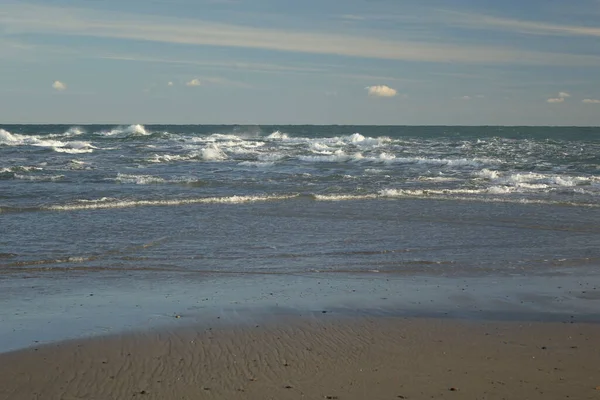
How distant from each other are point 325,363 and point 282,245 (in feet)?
19.9

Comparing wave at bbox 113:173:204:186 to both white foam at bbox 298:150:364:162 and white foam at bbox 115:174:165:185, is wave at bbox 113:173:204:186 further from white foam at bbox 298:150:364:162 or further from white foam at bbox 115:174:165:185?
white foam at bbox 298:150:364:162

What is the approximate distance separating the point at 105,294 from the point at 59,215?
7.72 metres

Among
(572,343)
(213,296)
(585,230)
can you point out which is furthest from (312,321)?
(585,230)

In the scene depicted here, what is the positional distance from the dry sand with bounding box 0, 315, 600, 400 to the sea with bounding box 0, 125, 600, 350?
2.14ft

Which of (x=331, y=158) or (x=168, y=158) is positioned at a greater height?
(x=331, y=158)

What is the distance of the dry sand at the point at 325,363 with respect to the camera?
5766mm

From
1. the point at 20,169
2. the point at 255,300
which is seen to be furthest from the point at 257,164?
the point at 255,300

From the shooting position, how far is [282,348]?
22.5 ft

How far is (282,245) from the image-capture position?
12477mm

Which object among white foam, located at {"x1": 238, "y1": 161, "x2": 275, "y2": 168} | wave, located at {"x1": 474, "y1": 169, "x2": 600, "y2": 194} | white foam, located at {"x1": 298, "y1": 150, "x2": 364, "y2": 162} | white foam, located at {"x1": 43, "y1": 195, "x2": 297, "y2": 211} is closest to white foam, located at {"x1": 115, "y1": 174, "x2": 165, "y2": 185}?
white foam, located at {"x1": 43, "y1": 195, "x2": 297, "y2": 211}

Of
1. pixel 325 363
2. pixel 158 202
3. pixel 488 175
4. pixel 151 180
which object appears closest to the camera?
pixel 325 363

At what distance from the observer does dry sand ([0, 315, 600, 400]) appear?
577cm

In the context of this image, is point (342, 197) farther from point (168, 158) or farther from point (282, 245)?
point (168, 158)

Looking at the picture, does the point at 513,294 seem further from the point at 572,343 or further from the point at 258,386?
the point at 258,386
